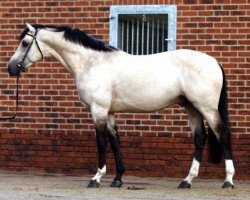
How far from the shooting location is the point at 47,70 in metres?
15.0

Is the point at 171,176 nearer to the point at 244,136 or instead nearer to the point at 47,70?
the point at 244,136

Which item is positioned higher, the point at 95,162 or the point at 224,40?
the point at 224,40

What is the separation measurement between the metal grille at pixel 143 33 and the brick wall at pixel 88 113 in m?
0.26

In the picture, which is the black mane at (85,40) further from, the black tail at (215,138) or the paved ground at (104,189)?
the paved ground at (104,189)

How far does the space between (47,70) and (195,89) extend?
3.51 metres

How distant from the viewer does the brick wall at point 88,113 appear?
14148 mm

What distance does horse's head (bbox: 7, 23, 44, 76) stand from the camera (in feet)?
41.8

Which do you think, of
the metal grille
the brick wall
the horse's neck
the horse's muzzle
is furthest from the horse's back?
the metal grille

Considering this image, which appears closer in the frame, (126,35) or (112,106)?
(112,106)

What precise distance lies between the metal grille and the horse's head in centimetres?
228

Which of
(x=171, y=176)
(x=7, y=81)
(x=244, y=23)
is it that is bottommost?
(x=171, y=176)

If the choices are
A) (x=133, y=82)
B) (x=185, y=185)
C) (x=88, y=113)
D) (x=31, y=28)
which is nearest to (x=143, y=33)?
(x=88, y=113)

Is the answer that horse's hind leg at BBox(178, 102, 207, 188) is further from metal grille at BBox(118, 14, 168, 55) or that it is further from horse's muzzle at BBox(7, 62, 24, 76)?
horse's muzzle at BBox(7, 62, 24, 76)

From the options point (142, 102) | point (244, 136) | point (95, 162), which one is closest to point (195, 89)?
point (142, 102)
